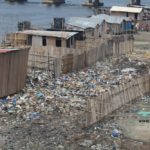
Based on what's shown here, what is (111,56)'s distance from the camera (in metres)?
40.2

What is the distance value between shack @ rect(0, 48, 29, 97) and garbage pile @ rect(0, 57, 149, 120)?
43 centimetres

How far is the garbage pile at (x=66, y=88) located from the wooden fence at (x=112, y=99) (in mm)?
1829

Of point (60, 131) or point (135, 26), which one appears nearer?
point (60, 131)

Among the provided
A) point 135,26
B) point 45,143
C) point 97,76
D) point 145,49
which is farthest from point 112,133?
point 135,26

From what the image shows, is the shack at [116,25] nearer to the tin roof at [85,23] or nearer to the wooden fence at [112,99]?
the tin roof at [85,23]

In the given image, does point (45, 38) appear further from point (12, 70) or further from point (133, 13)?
point (133, 13)

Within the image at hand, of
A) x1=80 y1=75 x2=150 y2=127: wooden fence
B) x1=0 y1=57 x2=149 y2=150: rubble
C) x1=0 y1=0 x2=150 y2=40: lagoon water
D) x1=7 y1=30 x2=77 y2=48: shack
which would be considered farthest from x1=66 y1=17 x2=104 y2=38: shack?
x1=80 y1=75 x2=150 y2=127: wooden fence

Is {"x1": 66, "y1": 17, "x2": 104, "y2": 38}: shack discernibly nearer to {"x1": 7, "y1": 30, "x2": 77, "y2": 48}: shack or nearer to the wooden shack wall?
{"x1": 7, "y1": 30, "x2": 77, "y2": 48}: shack

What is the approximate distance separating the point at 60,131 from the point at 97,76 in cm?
1161

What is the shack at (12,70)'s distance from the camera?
85.1 feet

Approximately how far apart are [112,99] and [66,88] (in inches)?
217

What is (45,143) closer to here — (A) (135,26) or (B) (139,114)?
(B) (139,114)

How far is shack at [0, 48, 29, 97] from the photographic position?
2594 centimetres

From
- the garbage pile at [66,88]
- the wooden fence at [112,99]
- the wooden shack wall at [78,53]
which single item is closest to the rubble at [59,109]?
the garbage pile at [66,88]
